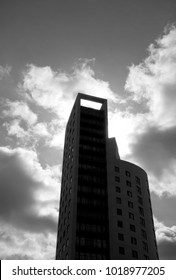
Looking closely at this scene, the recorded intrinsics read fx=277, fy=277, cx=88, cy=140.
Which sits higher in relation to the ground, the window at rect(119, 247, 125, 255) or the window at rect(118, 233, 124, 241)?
the window at rect(118, 233, 124, 241)

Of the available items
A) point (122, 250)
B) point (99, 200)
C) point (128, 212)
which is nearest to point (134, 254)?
point (122, 250)

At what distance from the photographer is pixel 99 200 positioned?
77938 millimetres

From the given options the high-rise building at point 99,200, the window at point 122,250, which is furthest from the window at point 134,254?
the window at point 122,250

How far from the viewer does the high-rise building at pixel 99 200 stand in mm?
70062

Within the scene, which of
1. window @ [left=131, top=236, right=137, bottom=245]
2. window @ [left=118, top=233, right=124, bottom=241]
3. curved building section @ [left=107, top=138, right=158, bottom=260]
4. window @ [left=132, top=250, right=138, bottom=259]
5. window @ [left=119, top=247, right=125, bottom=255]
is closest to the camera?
window @ [left=119, top=247, right=125, bottom=255]

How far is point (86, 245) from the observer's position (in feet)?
224

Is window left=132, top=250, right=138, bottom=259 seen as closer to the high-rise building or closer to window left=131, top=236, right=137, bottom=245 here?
the high-rise building

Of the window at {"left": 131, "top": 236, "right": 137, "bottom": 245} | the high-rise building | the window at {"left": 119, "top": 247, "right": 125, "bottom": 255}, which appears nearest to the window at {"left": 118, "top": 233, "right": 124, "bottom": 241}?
the high-rise building

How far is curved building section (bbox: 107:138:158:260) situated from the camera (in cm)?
7125

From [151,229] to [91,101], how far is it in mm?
47462
